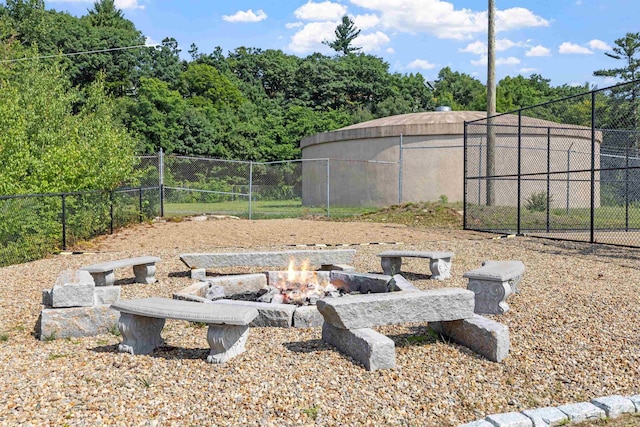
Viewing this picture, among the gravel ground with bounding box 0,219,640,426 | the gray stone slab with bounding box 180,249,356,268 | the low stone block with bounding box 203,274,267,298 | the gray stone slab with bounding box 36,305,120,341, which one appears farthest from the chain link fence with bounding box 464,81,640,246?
the gray stone slab with bounding box 36,305,120,341

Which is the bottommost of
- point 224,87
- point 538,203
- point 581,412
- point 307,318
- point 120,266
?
point 581,412

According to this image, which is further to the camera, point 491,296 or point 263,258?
point 263,258

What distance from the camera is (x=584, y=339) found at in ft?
14.9

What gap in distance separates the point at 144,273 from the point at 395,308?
410 centimetres

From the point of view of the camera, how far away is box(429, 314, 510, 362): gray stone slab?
4.06m

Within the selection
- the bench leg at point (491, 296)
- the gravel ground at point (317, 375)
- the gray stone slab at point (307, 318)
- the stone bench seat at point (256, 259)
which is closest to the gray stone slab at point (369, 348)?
the gravel ground at point (317, 375)

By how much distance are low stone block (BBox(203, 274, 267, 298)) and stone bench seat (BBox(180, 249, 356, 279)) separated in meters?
0.63

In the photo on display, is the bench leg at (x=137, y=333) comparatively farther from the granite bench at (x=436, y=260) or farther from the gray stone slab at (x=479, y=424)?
the granite bench at (x=436, y=260)

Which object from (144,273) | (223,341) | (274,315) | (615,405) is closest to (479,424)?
(615,405)

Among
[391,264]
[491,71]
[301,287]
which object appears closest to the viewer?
[301,287]

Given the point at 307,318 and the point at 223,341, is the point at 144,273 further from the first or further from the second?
the point at 223,341

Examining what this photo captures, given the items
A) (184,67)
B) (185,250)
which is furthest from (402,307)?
(184,67)

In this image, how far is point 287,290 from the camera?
602 centimetres

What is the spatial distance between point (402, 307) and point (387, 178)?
642 inches
